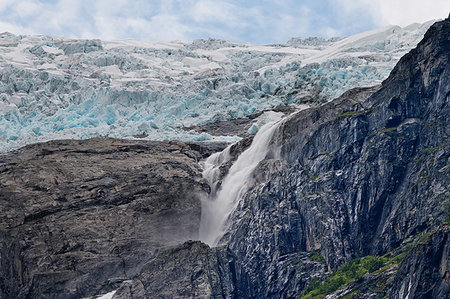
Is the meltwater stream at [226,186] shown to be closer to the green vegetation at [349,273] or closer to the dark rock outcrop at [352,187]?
the dark rock outcrop at [352,187]

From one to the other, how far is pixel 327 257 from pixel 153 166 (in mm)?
23729

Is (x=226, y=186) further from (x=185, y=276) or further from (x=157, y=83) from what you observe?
(x=157, y=83)

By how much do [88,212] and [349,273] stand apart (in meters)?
27.4

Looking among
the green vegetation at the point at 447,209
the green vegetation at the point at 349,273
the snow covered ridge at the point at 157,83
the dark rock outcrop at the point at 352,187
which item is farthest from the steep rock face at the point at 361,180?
the snow covered ridge at the point at 157,83

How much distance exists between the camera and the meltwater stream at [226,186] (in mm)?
77000

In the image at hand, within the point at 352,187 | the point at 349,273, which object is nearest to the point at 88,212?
the point at 352,187

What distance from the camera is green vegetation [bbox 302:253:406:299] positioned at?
59000mm

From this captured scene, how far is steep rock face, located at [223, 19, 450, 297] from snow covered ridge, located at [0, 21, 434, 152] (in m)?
23.2

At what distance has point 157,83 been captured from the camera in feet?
400

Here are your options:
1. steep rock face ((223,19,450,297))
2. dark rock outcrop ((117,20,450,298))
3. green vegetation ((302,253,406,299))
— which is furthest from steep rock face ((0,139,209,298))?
green vegetation ((302,253,406,299))

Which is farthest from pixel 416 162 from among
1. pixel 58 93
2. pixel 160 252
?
pixel 58 93

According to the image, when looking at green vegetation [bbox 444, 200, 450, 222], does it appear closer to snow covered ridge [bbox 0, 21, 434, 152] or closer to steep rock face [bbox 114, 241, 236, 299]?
steep rock face [bbox 114, 241, 236, 299]

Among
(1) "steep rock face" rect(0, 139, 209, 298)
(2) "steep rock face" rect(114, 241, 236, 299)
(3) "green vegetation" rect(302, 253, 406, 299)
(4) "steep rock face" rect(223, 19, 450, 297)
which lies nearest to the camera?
(3) "green vegetation" rect(302, 253, 406, 299)

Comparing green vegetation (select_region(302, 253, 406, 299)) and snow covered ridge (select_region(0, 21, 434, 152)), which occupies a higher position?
snow covered ridge (select_region(0, 21, 434, 152))
